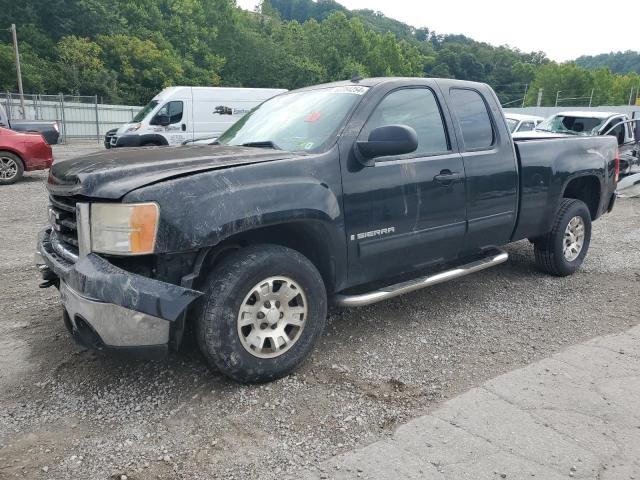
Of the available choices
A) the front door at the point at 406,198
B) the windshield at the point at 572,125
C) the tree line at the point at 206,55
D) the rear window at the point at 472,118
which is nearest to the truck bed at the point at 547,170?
the rear window at the point at 472,118

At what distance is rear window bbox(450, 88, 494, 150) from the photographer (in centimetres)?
441

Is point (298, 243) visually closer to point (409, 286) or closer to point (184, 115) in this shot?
point (409, 286)

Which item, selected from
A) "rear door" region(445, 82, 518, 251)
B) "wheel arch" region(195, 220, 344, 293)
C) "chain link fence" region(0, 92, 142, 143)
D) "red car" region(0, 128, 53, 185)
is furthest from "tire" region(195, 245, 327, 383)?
"chain link fence" region(0, 92, 142, 143)

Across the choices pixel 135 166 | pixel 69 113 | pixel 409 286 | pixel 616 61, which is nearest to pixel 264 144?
pixel 135 166

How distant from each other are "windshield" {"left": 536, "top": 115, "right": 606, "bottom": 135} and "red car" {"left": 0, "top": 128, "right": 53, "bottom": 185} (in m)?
11.6

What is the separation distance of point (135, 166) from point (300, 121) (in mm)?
1348

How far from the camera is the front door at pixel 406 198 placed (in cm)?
359

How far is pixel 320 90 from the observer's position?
4.27 m

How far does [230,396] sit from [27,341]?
1703 millimetres

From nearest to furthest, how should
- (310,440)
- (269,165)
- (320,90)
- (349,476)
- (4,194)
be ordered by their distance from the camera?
(349,476), (310,440), (269,165), (320,90), (4,194)

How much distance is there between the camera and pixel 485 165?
4.40 meters

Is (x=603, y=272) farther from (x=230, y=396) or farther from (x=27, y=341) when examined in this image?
(x=27, y=341)

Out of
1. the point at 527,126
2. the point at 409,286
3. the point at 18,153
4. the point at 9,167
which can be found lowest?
the point at 9,167

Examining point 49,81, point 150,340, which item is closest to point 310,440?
point 150,340
